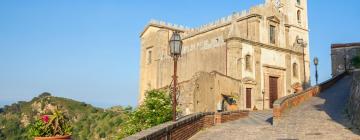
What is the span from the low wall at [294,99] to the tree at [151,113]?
6.55 m

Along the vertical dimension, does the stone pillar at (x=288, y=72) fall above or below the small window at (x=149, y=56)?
below

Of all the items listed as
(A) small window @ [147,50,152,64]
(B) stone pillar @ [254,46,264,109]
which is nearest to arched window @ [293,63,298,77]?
(B) stone pillar @ [254,46,264,109]

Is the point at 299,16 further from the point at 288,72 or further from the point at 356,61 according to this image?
the point at 288,72

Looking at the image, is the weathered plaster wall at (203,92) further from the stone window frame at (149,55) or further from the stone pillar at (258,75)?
the stone window frame at (149,55)

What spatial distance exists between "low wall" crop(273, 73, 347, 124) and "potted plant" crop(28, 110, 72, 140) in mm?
7133

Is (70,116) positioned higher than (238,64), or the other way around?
(238,64)

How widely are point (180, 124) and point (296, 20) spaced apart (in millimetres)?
42568

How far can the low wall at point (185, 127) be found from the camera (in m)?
7.00

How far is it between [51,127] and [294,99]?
1122 cm

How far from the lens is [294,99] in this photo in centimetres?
1641

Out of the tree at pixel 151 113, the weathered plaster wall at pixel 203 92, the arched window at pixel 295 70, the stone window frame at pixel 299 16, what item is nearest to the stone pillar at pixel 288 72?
the arched window at pixel 295 70

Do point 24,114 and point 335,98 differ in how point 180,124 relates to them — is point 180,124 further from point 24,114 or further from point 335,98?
point 24,114

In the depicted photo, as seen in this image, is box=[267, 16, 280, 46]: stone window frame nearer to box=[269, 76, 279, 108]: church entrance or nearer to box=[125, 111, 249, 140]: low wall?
box=[269, 76, 279, 108]: church entrance

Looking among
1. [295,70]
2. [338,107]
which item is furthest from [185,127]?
[295,70]
